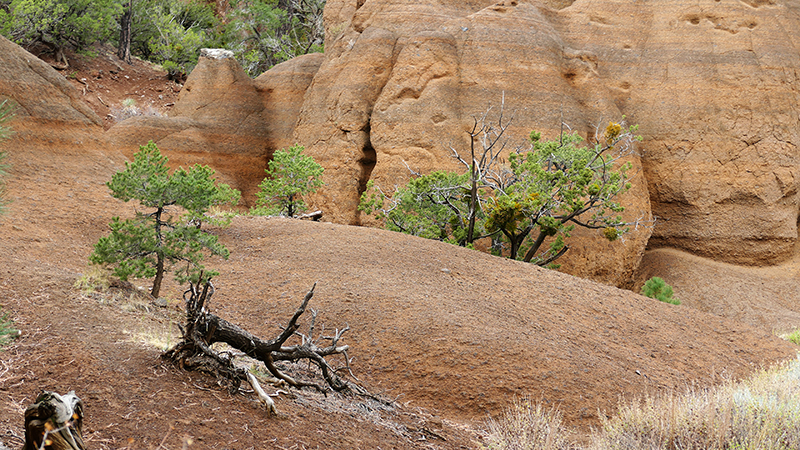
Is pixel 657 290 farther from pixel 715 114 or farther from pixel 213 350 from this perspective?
pixel 213 350

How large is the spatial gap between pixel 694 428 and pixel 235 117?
19.1 metres

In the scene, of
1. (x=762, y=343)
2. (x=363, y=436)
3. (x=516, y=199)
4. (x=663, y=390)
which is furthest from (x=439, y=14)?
(x=363, y=436)

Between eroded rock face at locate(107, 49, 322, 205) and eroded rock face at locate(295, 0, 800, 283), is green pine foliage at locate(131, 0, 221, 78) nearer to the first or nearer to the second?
eroded rock face at locate(107, 49, 322, 205)

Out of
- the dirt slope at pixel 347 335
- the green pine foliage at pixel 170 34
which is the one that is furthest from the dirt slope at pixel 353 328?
the green pine foliage at pixel 170 34

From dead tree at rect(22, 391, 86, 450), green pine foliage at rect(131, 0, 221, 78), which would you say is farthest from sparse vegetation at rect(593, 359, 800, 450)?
green pine foliage at rect(131, 0, 221, 78)

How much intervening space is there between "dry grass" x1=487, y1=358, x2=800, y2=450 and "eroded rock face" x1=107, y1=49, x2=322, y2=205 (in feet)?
55.0

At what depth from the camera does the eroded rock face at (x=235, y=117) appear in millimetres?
20766

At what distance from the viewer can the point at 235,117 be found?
863 inches

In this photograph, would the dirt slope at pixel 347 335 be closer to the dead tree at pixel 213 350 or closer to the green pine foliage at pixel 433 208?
the dead tree at pixel 213 350

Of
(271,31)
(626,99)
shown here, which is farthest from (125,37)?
(626,99)

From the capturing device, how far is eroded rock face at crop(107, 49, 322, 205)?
20766 mm

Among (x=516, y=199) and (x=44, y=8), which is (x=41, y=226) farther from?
(x=44, y=8)

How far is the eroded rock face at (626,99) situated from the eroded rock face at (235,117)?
10.1 feet

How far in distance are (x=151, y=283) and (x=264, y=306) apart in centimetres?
161
